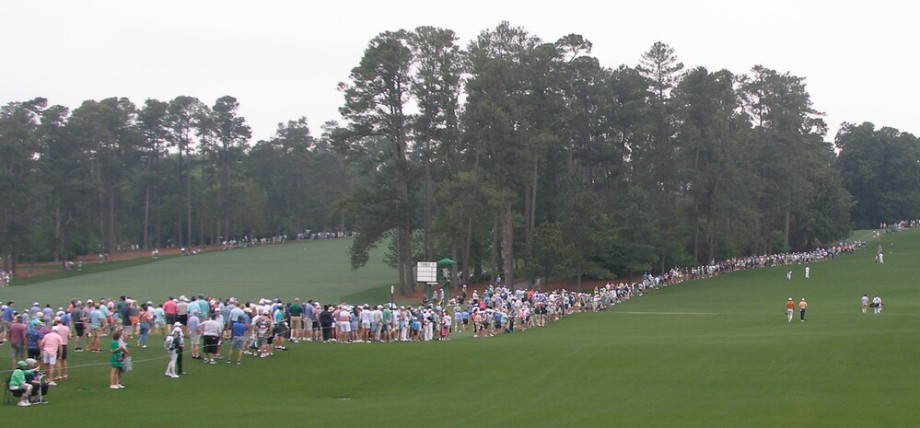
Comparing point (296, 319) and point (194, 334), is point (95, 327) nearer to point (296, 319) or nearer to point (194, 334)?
point (194, 334)

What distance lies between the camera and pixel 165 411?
22.2 metres

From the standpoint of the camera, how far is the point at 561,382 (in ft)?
92.0

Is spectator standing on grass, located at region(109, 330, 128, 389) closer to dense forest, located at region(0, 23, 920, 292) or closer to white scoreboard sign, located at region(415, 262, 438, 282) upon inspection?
white scoreboard sign, located at region(415, 262, 438, 282)

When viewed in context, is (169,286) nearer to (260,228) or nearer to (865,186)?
(260,228)

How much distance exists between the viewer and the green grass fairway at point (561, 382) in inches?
861

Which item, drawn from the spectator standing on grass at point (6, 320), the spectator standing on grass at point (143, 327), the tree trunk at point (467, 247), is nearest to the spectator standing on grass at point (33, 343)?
the spectator standing on grass at point (143, 327)

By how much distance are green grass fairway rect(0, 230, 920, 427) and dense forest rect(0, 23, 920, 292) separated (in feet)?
91.6

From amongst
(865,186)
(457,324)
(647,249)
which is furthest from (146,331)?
(865,186)

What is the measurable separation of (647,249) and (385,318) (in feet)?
138

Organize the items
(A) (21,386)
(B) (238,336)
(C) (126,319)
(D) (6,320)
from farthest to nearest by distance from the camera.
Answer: (C) (126,319), (D) (6,320), (B) (238,336), (A) (21,386)

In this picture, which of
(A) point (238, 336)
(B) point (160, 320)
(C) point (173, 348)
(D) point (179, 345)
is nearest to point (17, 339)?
(C) point (173, 348)

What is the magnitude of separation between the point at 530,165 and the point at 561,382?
160 feet

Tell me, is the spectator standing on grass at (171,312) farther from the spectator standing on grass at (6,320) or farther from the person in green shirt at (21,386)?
the person in green shirt at (21,386)

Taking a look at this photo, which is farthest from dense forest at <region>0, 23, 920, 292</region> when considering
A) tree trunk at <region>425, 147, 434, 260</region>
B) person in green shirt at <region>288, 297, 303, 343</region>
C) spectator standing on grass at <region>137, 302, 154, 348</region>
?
spectator standing on grass at <region>137, 302, 154, 348</region>
